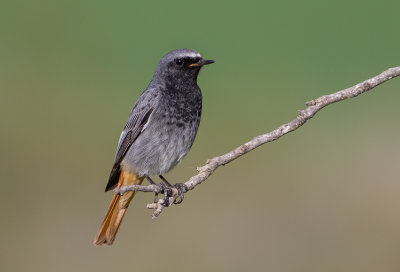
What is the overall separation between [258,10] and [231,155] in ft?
27.1

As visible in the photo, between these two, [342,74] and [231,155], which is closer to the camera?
[231,155]

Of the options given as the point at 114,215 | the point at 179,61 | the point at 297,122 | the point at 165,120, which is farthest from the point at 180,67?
the point at 297,122

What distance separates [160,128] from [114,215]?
0.85 m

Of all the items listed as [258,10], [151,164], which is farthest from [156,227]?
[258,10]

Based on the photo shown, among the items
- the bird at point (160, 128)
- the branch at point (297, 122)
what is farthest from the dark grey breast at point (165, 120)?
the branch at point (297, 122)

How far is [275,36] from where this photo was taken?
1204cm

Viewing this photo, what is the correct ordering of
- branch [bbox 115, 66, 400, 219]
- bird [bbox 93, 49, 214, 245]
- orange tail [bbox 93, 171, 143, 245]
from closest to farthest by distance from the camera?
branch [bbox 115, 66, 400, 219] < bird [bbox 93, 49, 214, 245] < orange tail [bbox 93, 171, 143, 245]

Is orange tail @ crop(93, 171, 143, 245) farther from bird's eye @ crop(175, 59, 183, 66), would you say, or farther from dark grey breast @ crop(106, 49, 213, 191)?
bird's eye @ crop(175, 59, 183, 66)

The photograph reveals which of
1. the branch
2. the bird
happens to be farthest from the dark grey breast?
the branch

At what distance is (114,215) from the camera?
6312 millimetres

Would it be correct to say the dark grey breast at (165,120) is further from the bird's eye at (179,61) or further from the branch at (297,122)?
the branch at (297,122)

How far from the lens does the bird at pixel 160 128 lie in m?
6.09

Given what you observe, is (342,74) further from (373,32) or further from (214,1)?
(214,1)

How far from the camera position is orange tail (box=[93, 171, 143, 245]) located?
628 cm
